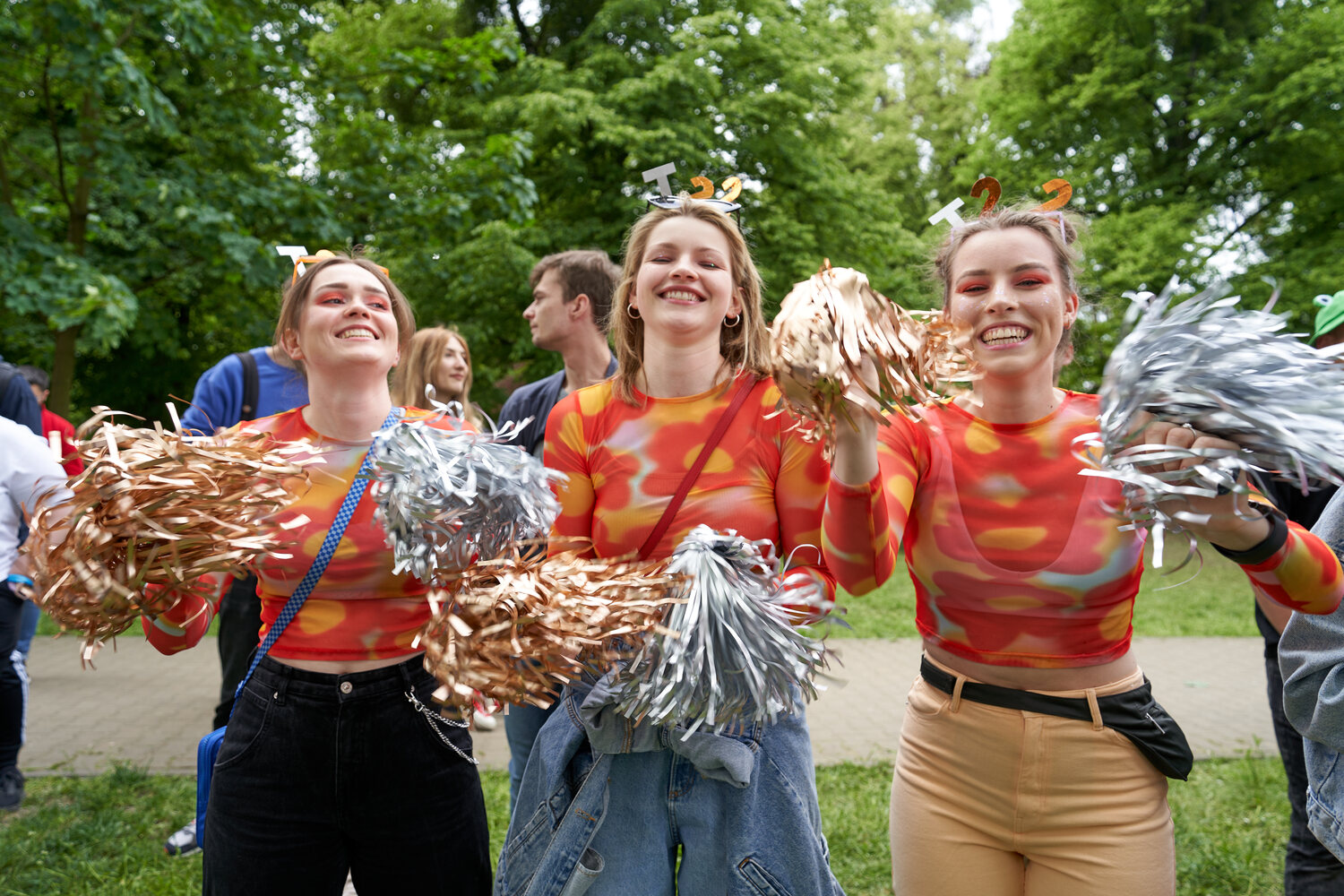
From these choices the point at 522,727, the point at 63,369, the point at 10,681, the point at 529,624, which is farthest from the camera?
the point at 63,369

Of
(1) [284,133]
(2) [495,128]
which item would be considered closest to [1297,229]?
(2) [495,128]

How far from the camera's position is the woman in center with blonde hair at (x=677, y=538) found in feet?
6.02

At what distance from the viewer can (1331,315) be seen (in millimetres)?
3188

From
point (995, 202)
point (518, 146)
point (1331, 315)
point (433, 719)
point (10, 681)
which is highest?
point (518, 146)

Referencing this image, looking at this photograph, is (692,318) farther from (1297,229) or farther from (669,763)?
(1297,229)

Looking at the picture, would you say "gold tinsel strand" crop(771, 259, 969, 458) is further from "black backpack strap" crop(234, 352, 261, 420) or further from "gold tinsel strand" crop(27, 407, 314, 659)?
"black backpack strap" crop(234, 352, 261, 420)

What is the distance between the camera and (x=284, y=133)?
997 cm

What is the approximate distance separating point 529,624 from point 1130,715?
4.39ft

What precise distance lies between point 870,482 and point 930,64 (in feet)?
80.6

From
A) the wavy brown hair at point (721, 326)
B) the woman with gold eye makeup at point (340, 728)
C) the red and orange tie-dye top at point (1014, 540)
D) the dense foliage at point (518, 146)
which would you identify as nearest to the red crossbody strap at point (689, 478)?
the wavy brown hair at point (721, 326)

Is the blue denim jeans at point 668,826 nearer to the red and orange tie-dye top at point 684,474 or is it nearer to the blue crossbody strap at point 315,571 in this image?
the red and orange tie-dye top at point 684,474

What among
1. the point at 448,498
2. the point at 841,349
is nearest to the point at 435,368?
the point at 448,498

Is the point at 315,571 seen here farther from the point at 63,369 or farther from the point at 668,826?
the point at 63,369

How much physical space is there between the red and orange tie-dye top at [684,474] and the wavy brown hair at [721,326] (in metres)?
0.11
